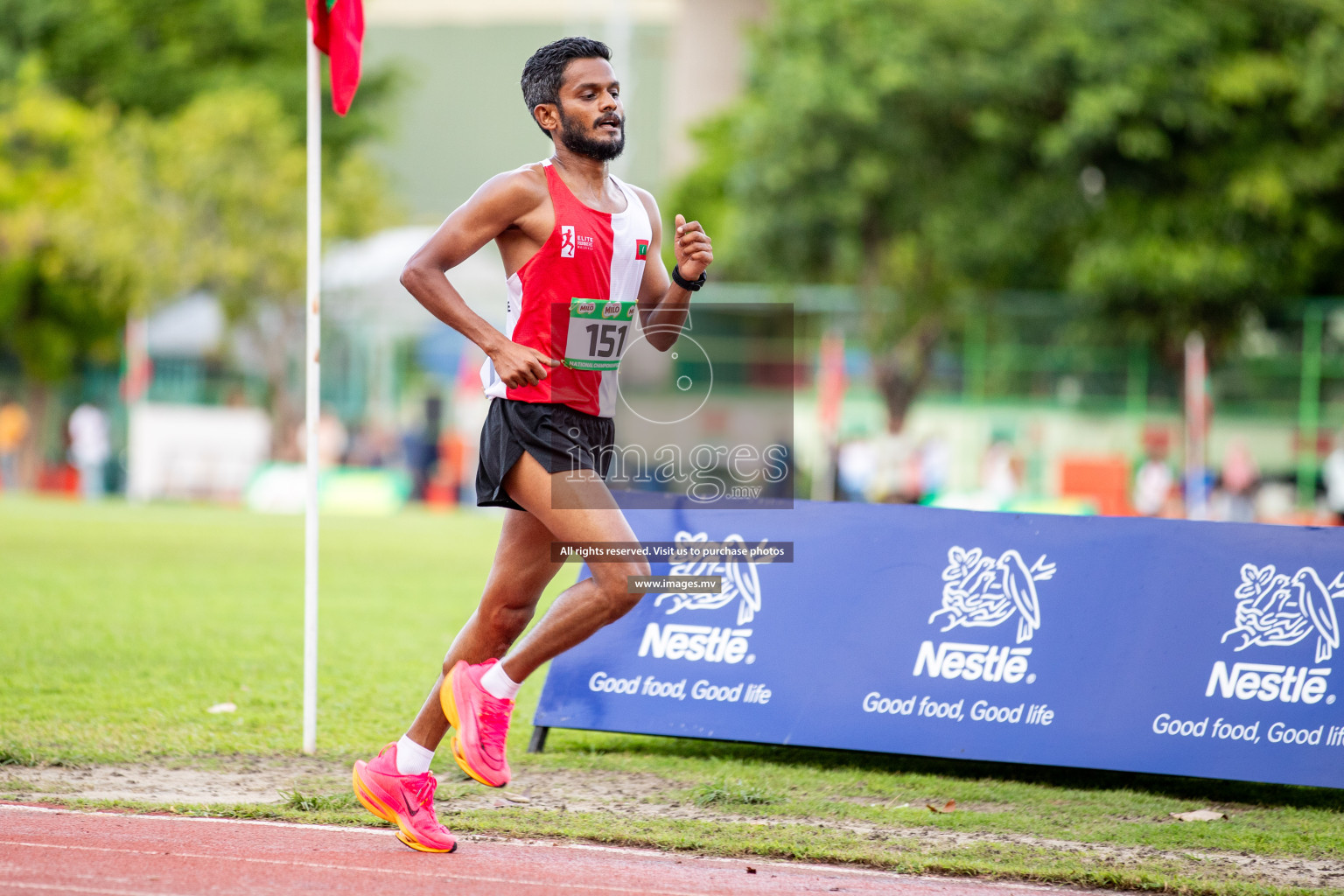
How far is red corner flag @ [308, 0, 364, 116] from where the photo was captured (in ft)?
22.4

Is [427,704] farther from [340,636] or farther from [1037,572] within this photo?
[340,636]

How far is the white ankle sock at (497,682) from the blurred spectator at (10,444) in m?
29.7

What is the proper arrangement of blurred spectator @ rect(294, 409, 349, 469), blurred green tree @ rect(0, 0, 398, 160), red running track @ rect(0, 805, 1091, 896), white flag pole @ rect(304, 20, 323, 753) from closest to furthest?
1. red running track @ rect(0, 805, 1091, 896)
2. white flag pole @ rect(304, 20, 323, 753)
3. blurred spectator @ rect(294, 409, 349, 469)
4. blurred green tree @ rect(0, 0, 398, 160)

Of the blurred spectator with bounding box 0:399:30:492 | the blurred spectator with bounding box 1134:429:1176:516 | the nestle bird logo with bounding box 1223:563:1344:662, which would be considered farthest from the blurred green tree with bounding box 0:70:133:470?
the nestle bird logo with bounding box 1223:563:1344:662

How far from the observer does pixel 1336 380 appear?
2817 cm

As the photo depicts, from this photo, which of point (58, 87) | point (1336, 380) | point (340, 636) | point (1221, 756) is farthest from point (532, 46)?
point (1221, 756)

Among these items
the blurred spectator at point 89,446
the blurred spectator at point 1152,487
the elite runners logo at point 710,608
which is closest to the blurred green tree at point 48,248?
the blurred spectator at point 89,446

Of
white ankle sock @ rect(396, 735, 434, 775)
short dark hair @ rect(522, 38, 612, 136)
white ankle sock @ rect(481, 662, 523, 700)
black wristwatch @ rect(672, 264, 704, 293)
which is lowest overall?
white ankle sock @ rect(396, 735, 434, 775)

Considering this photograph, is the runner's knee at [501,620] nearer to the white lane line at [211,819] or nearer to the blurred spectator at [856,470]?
the white lane line at [211,819]

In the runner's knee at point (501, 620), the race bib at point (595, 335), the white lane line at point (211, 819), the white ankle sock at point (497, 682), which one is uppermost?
the race bib at point (595, 335)

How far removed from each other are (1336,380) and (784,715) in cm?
2471

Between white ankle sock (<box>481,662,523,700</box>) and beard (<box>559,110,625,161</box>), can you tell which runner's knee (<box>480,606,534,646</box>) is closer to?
white ankle sock (<box>481,662,523,700</box>)

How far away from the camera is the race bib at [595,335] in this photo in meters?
4.92

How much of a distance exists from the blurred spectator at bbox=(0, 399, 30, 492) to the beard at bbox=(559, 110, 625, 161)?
29.8 meters
